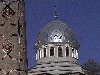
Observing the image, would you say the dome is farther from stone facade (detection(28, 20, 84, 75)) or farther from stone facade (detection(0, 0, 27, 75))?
stone facade (detection(0, 0, 27, 75))

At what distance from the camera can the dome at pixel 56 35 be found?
29.4 metres

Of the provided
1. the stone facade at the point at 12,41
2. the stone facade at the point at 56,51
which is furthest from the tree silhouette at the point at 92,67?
the stone facade at the point at 12,41

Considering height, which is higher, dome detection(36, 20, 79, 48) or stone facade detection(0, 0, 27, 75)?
dome detection(36, 20, 79, 48)

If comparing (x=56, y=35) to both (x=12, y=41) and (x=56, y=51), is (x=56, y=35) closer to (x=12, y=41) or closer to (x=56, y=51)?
(x=56, y=51)

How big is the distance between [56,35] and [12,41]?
75.5ft

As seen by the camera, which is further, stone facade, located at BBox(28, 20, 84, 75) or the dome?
the dome

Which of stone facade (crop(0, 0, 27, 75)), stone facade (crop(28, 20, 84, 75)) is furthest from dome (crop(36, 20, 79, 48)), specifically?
stone facade (crop(0, 0, 27, 75))

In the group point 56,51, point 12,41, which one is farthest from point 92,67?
point 12,41

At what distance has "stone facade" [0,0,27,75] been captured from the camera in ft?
21.4

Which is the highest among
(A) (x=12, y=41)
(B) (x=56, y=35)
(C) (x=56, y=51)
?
(B) (x=56, y=35)

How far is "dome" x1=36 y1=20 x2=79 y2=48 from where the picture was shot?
29.4 m

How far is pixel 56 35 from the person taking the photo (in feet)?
96.9

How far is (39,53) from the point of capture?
29906mm

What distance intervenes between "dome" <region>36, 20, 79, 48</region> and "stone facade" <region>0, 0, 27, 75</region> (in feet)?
73.7
